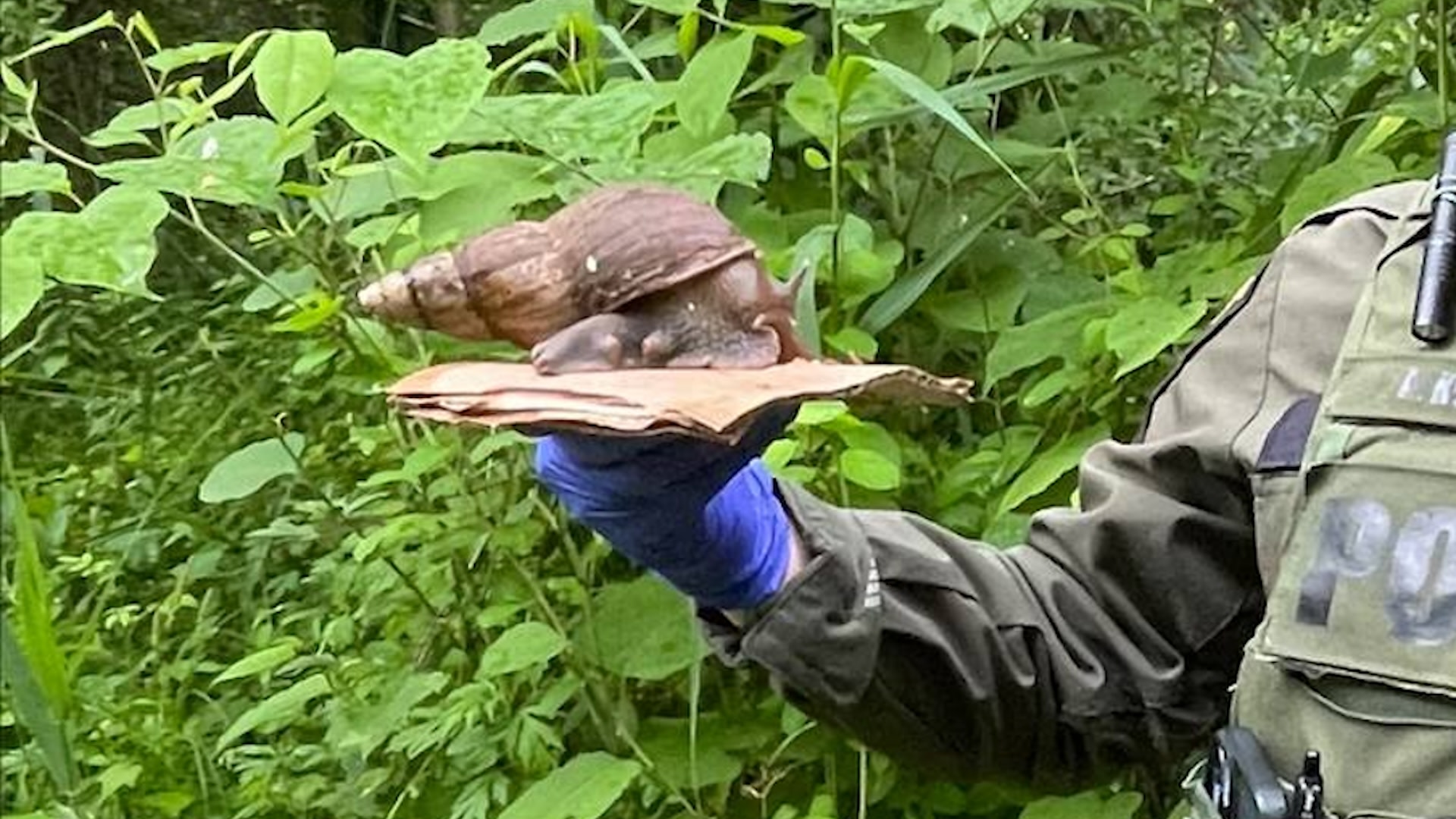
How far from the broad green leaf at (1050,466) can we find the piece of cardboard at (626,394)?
64cm

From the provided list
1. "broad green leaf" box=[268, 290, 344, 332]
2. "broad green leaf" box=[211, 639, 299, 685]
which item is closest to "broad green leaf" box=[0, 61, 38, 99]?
"broad green leaf" box=[268, 290, 344, 332]

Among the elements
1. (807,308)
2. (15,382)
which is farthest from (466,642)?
(15,382)

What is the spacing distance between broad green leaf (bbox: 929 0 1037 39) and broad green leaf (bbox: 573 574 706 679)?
47 centimetres

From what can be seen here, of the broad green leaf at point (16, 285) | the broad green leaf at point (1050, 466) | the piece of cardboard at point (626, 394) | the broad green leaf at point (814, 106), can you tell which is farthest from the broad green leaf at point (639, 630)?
the broad green leaf at point (16, 285)

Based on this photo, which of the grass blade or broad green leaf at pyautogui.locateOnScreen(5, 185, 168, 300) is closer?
broad green leaf at pyautogui.locateOnScreen(5, 185, 168, 300)

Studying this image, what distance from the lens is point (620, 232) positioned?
93cm

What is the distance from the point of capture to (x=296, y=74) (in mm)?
1158

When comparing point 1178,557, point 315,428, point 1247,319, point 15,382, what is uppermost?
point 1247,319

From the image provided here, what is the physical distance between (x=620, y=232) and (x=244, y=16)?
2.37 meters

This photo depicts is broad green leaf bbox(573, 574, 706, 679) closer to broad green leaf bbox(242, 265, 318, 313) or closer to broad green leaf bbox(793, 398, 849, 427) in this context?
broad green leaf bbox(793, 398, 849, 427)

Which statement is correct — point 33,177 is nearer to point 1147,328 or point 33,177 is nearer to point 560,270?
point 560,270

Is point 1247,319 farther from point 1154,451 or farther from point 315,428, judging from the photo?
point 315,428

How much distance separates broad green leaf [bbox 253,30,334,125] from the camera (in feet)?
3.80

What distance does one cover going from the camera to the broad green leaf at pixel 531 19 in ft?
5.24
